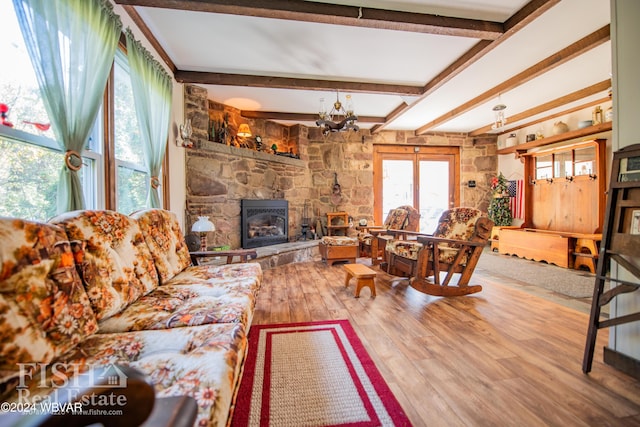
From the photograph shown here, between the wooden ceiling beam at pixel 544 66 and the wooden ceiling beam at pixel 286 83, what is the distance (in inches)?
41.7

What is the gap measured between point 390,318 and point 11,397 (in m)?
2.13

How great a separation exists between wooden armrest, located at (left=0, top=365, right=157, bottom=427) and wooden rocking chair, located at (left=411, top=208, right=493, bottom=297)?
258 centimetres

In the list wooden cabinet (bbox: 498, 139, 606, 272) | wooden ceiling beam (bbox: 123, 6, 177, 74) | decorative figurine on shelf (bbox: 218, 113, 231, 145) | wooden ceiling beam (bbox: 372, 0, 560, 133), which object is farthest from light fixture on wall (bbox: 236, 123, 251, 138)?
wooden cabinet (bbox: 498, 139, 606, 272)

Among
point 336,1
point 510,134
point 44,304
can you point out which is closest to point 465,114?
point 510,134

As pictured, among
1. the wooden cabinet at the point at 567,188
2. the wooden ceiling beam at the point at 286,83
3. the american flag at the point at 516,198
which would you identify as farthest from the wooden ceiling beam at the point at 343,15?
the american flag at the point at 516,198

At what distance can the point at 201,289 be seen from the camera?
1710 millimetres

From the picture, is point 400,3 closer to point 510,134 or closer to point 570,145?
point 570,145

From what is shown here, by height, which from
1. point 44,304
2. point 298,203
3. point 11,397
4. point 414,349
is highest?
point 298,203

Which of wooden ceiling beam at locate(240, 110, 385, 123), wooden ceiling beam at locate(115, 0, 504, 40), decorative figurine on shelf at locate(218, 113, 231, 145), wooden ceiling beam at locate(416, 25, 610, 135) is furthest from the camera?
wooden ceiling beam at locate(240, 110, 385, 123)

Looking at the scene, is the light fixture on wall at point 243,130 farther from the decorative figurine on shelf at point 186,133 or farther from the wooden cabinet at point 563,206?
the wooden cabinet at point 563,206

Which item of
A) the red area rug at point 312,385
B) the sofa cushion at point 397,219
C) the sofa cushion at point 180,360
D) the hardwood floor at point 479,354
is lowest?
the hardwood floor at point 479,354

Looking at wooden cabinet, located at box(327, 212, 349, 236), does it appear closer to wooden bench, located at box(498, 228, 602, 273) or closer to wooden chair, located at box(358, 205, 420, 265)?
wooden chair, located at box(358, 205, 420, 265)

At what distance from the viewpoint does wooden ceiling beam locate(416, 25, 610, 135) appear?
2.46 meters

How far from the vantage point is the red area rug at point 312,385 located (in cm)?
118
